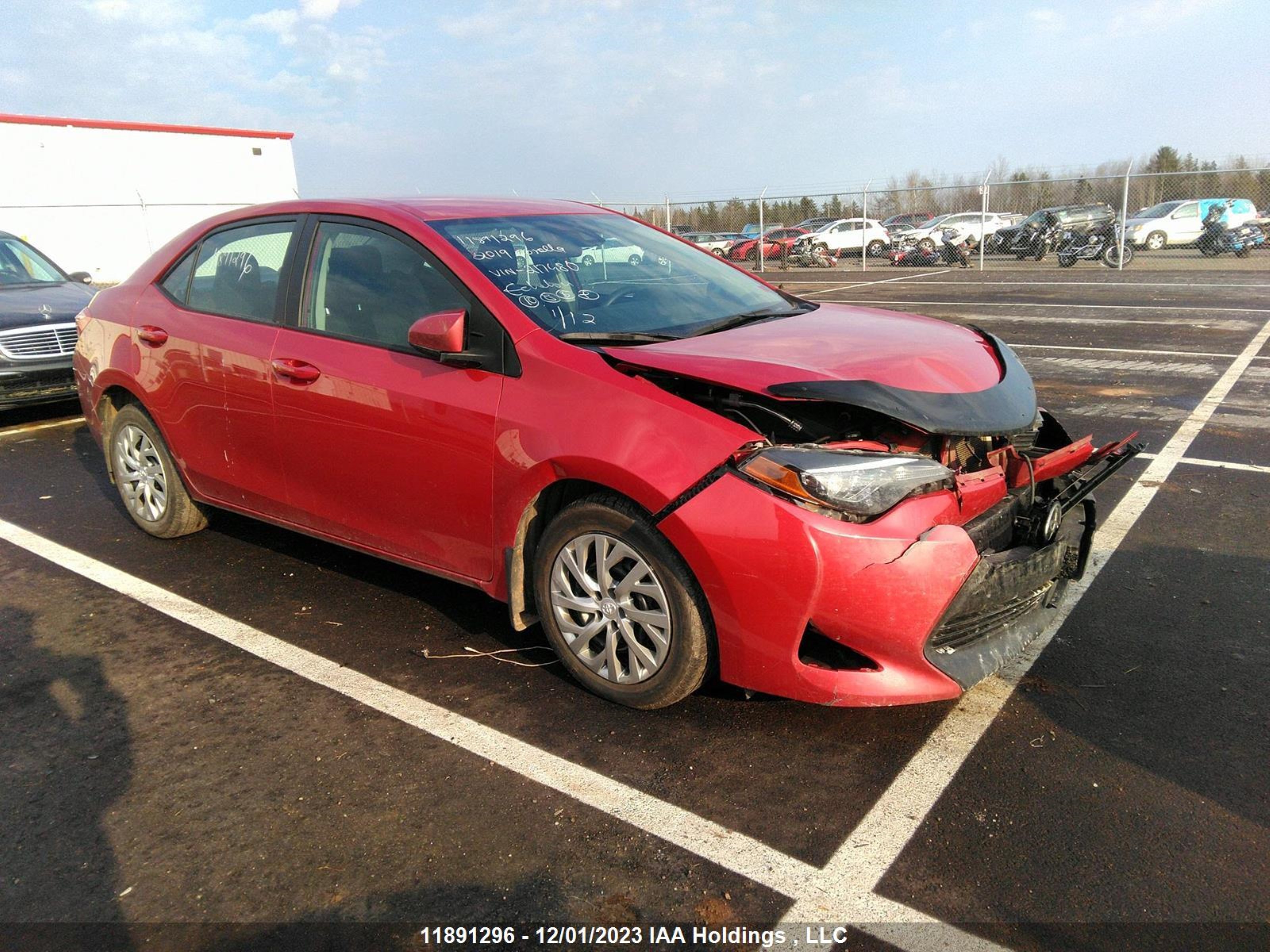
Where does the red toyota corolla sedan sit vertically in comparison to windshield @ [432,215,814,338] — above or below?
below

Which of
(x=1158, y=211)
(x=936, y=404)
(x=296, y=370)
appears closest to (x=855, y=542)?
(x=936, y=404)

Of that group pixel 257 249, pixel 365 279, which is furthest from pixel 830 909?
pixel 257 249

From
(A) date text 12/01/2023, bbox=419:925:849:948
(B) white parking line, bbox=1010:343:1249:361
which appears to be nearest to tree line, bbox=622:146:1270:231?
(B) white parking line, bbox=1010:343:1249:361

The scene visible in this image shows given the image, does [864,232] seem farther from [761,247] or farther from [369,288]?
[369,288]

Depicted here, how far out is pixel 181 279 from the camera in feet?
16.2

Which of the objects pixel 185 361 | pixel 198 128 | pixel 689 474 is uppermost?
pixel 198 128

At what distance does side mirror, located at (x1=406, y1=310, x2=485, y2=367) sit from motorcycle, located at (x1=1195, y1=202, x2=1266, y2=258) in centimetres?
2575

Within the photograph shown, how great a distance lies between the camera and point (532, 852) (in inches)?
106

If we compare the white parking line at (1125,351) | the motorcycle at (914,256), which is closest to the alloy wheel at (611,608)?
the white parking line at (1125,351)

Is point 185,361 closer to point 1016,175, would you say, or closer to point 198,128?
point 198,128

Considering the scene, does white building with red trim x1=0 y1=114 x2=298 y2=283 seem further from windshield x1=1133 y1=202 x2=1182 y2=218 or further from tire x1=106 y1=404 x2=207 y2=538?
windshield x1=1133 y1=202 x2=1182 y2=218

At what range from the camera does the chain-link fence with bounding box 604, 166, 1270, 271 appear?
23484 mm

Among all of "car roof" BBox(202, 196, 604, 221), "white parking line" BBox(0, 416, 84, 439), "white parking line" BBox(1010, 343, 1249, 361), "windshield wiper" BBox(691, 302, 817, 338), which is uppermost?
"car roof" BBox(202, 196, 604, 221)

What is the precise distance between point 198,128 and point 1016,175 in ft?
129
